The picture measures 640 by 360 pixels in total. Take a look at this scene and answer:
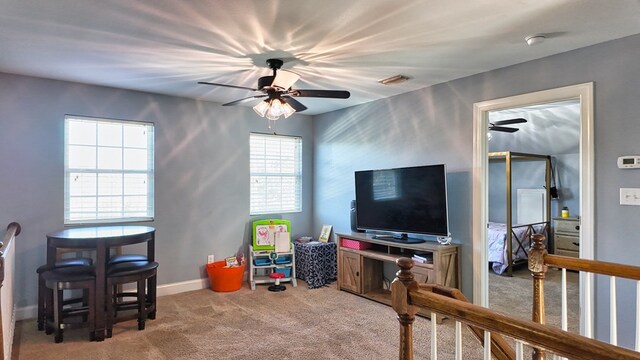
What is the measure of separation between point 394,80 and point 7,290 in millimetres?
3794

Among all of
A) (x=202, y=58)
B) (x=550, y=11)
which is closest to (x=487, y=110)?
(x=550, y=11)

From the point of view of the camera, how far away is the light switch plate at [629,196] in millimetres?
2599

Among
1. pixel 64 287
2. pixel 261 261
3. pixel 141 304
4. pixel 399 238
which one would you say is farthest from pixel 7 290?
pixel 399 238

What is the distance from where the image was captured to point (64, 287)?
3.06m

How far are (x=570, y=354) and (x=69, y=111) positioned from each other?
4.66 metres

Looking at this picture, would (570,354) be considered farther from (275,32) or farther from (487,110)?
(487,110)

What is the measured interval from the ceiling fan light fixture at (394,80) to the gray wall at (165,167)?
2.10 m

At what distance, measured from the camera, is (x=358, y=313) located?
3.79m

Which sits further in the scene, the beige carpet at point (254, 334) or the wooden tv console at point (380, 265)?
the wooden tv console at point (380, 265)

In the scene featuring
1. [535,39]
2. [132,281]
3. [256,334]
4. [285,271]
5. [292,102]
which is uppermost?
[535,39]

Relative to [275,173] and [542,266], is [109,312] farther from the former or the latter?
[542,266]

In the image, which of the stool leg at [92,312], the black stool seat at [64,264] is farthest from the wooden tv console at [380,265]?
the black stool seat at [64,264]

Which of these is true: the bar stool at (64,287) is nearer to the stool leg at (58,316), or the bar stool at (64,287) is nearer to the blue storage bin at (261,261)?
the stool leg at (58,316)

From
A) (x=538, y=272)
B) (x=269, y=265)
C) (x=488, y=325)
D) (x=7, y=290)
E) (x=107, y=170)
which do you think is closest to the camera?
(x=488, y=325)
